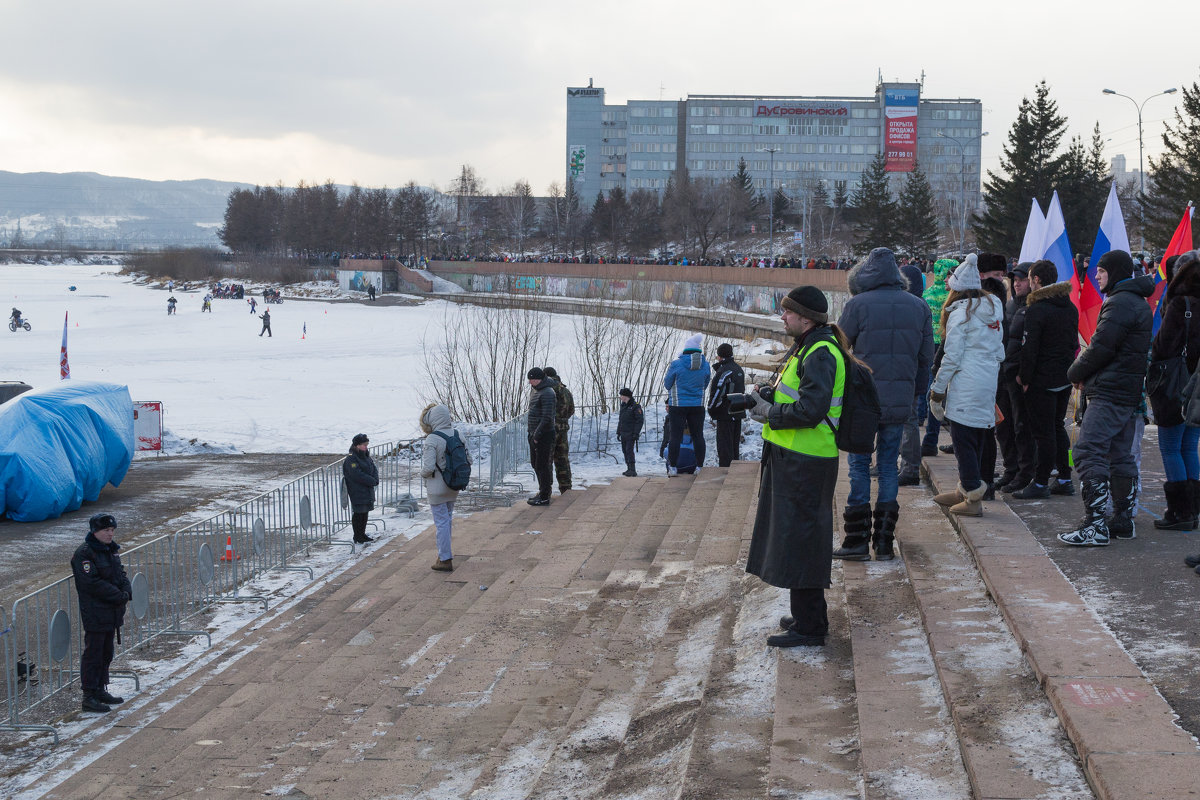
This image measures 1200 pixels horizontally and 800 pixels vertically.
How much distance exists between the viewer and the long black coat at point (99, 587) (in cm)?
785

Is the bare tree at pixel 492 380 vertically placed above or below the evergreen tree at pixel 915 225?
below

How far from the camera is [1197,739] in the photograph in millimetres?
3951

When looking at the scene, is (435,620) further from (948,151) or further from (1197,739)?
(948,151)

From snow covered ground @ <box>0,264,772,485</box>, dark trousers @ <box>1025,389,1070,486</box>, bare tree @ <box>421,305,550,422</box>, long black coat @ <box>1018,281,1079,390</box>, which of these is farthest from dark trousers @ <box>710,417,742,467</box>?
bare tree @ <box>421,305,550,422</box>

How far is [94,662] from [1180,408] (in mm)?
7589

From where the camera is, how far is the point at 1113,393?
6980 millimetres

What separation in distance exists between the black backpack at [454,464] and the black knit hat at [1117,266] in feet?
18.8

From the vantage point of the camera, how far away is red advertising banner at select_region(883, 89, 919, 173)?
412 feet

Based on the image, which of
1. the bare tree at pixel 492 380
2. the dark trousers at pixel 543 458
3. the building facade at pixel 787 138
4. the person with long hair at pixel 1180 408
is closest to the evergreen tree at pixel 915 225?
the bare tree at pixel 492 380

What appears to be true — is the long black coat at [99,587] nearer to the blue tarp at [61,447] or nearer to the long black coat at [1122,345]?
the long black coat at [1122,345]

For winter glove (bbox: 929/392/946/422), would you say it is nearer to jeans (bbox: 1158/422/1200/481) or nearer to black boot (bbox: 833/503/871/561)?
black boot (bbox: 833/503/871/561)

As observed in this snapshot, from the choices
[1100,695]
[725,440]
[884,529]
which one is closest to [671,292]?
[725,440]

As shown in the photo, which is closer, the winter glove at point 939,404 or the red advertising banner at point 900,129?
the winter glove at point 939,404

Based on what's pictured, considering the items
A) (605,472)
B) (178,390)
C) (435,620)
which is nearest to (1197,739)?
(435,620)
